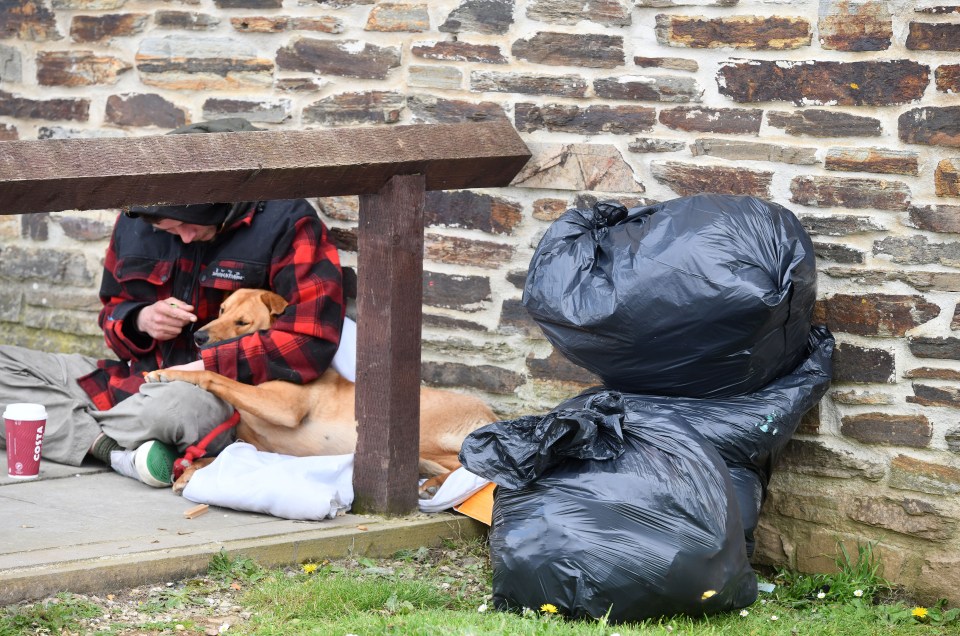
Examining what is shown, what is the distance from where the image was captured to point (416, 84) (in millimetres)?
4320

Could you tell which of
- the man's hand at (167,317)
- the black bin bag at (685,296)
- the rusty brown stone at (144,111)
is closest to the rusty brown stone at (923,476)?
the black bin bag at (685,296)

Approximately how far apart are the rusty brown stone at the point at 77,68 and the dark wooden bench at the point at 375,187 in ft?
6.15

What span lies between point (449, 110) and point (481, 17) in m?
0.36

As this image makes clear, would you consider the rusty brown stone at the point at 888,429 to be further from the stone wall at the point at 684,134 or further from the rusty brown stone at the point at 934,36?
the rusty brown stone at the point at 934,36

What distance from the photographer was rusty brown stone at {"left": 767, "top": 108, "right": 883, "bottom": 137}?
3.58m

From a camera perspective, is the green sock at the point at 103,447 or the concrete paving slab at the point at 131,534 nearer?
the concrete paving slab at the point at 131,534

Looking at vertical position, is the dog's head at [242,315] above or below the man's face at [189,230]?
below

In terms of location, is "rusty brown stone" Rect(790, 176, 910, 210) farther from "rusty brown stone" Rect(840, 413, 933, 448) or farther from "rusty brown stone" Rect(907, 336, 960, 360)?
"rusty brown stone" Rect(840, 413, 933, 448)

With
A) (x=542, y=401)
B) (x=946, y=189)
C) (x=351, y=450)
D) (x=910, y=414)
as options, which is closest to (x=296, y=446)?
(x=351, y=450)

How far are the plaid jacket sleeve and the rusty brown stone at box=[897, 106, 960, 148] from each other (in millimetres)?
2026

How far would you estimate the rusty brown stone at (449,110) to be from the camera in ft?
13.7

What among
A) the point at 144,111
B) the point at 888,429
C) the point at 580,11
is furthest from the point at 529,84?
the point at 144,111

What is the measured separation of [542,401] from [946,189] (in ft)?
5.07

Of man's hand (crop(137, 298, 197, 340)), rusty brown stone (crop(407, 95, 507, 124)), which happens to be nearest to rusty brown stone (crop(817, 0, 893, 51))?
rusty brown stone (crop(407, 95, 507, 124))
